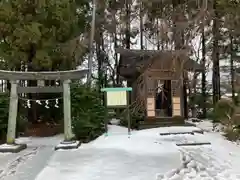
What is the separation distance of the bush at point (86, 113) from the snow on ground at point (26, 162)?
117 centimetres

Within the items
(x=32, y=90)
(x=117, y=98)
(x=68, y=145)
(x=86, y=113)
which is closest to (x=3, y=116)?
(x=32, y=90)

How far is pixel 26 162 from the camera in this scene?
8.31 meters

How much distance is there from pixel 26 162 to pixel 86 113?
11.4 feet

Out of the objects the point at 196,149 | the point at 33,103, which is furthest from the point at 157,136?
the point at 33,103

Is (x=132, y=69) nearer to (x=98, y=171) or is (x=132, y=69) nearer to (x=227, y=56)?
(x=227, y=56)

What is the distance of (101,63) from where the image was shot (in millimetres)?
20656

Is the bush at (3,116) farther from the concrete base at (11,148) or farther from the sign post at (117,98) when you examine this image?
the sign post at (117,98)

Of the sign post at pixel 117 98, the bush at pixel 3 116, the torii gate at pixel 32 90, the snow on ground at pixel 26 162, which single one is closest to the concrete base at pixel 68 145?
the torii gate at pixel 32 90

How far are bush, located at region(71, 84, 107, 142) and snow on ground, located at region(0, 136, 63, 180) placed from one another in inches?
46.1

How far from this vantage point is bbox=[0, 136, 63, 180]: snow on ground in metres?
7.04

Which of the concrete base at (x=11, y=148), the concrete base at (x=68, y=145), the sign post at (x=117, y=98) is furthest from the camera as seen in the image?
the sign post at (x=117, y=98)

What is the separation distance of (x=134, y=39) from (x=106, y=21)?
14.8ft

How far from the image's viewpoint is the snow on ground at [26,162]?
23.1ft

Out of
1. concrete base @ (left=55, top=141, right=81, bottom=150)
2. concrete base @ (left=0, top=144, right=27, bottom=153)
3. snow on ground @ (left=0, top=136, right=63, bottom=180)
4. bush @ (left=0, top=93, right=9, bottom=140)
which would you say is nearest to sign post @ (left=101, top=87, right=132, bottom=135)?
concrete base @ (left=55, top=141, right=81, bottom=150)
